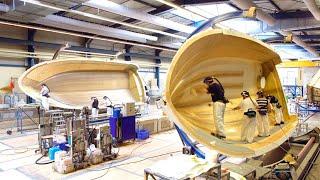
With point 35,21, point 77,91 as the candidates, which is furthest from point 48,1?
point 77,91

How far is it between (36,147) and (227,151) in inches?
210

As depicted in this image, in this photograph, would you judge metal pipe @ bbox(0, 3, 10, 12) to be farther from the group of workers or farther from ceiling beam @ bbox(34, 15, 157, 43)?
the group of workers

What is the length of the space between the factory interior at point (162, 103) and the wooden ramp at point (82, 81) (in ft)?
0.12

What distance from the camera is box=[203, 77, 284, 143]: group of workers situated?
3.91 metres

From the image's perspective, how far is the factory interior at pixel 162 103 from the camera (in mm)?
3600

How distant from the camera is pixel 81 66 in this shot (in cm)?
850

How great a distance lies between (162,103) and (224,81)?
259 centimetres

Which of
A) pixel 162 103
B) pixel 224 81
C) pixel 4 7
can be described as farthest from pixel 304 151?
pixel 4 7

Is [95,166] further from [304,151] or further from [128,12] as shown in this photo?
[128,12]

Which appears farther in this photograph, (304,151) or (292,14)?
(292,14)

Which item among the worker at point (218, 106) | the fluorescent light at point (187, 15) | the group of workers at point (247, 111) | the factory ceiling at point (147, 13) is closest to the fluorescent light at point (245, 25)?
the factory ceiling at point (147, 13)

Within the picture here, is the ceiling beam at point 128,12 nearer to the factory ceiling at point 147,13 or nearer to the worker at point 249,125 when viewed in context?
the factory ceiling at point 147,13

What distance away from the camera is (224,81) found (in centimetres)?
506

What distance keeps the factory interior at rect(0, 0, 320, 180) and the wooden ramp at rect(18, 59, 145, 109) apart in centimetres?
4
